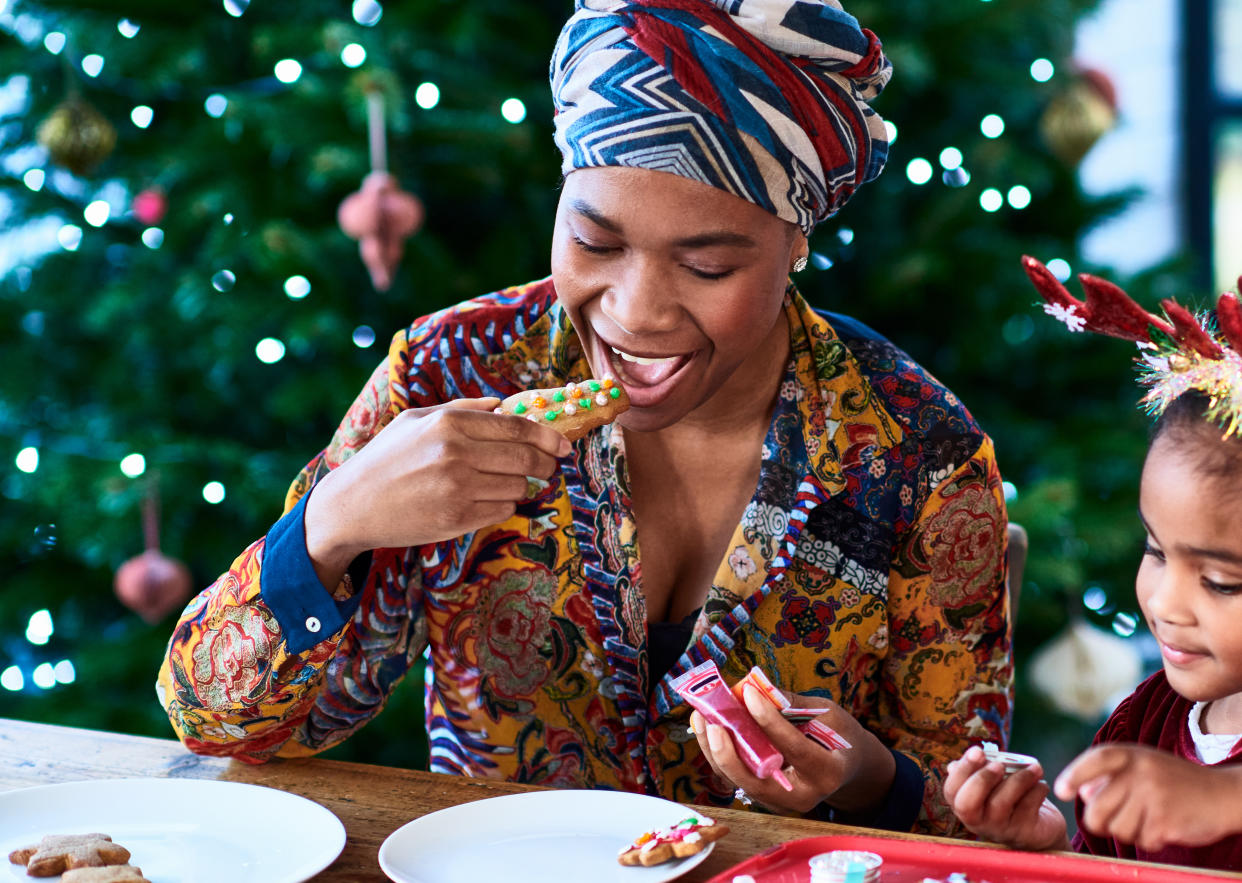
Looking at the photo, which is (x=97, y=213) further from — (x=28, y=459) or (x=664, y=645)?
(x=664, y=645)

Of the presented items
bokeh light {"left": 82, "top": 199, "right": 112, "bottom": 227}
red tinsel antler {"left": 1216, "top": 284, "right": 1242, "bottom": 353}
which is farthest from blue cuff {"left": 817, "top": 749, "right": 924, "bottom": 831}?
bokeh light {"left": 82, "top": 199, "right": 112, "bottom": 227}

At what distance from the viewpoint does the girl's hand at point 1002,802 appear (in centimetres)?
107

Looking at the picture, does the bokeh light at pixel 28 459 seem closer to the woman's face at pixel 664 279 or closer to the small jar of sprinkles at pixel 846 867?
the woman's face at pixel 664 279

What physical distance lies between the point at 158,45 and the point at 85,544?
110 cm

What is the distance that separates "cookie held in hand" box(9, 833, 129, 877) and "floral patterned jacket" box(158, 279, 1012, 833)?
0.43 metres

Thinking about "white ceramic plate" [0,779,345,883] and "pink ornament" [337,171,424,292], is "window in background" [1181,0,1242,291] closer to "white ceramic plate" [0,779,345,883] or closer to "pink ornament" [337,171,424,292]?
"pink ornament" [337,171,424,292]

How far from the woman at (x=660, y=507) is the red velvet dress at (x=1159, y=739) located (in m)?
0.19

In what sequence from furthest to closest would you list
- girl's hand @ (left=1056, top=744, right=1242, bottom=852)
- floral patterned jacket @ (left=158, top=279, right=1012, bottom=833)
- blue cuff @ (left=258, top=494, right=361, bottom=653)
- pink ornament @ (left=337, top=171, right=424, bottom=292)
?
1. pink ornament @ (left=337, top=171, right=424, bottom=292)
2. floral patterned jacket @ (left=158, top=279, right=1012, bottom=833)
3. blue cuff @ (left=258, top=494, right=361, bottom=653)
4. girl's hand @ (left=1056, top=744, right=1242, bottom=852)

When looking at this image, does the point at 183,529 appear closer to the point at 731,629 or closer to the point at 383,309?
the point at 383,309

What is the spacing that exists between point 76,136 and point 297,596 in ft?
5.49

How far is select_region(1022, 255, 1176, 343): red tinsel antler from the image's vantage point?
107 cm

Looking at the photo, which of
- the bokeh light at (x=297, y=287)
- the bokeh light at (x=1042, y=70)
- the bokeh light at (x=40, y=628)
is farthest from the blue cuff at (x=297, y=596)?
the bokeh light at (x=1042, y=70)

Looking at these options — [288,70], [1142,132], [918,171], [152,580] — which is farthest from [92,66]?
[1142,132]

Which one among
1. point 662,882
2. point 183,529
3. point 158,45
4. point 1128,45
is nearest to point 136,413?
point 183,529
